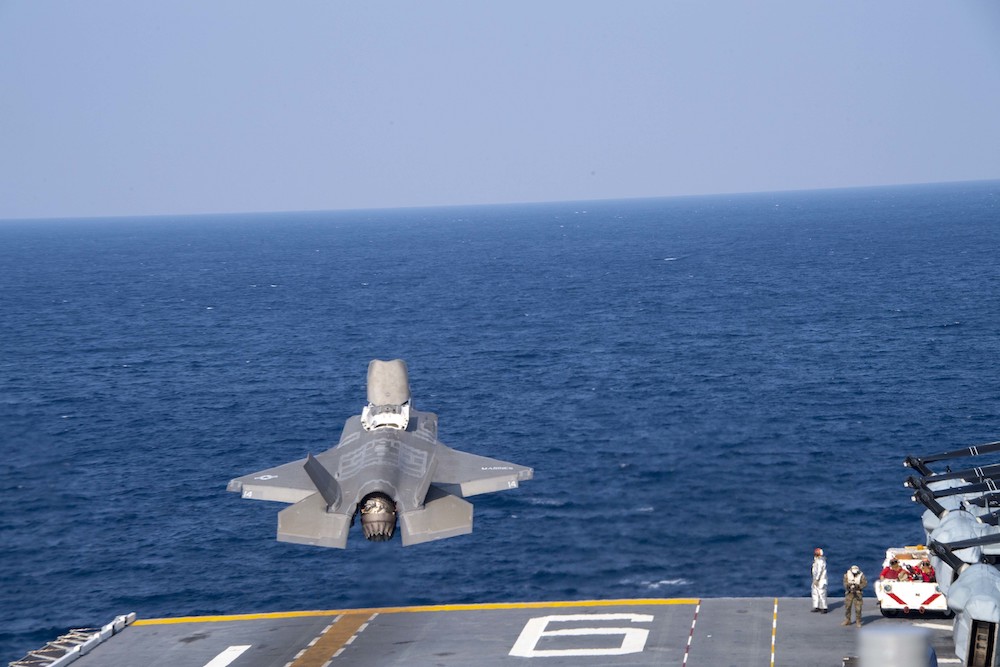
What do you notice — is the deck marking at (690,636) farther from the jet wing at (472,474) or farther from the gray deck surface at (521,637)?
the jet wing at (472,474)

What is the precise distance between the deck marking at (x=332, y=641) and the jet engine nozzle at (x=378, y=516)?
28.0 ft

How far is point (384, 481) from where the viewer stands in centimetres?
4594

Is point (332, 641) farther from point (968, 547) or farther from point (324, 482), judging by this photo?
point (968, 547)

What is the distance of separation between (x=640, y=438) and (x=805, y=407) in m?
20.6

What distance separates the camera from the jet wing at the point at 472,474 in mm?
52094

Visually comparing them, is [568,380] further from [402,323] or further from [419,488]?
[419,488]

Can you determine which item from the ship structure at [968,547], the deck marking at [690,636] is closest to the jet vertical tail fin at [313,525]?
the deck marking at [690,636]

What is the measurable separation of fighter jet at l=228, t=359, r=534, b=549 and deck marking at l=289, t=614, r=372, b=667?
746 centimetres

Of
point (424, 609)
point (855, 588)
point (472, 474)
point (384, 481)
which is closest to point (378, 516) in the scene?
point (384, 481)

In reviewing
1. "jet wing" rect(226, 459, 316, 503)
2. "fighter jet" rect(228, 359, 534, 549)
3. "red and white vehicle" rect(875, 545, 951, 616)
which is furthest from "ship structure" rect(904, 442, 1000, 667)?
"jet wing" rect(226, 459, 316, 503)

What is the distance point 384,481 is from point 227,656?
13.6 m

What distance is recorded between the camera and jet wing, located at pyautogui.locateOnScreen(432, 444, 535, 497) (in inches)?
2051

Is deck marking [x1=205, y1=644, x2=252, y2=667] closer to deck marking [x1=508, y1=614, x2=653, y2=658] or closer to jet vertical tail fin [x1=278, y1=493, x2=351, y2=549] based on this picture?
jet vertical tail fin [x1=278, y1=493, x2=351, y2=549]

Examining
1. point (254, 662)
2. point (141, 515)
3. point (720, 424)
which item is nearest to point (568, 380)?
point (720, 424)
